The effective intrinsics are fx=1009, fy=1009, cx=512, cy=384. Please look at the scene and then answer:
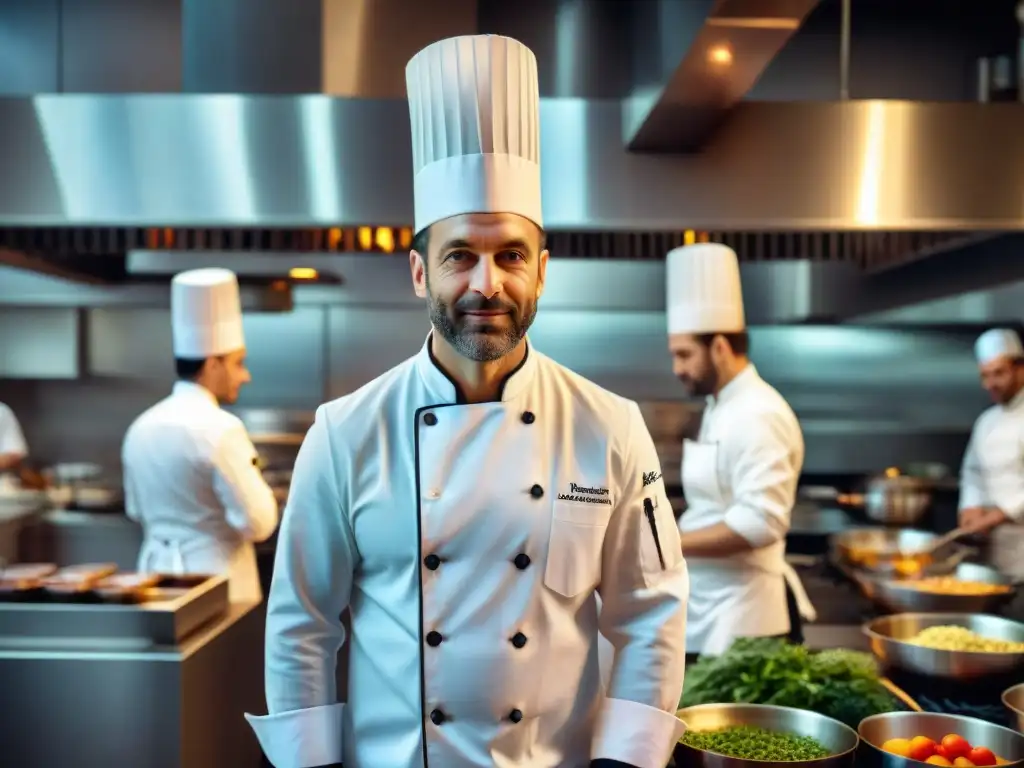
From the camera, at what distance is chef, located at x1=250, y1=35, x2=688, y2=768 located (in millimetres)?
1359

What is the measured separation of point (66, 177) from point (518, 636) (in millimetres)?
2045

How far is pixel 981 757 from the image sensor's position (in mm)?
1600

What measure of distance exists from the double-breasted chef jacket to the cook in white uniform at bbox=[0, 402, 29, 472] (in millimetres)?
4413

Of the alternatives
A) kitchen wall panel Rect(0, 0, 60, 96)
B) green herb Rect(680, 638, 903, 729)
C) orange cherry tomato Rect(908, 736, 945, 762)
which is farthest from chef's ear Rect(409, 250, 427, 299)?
kitchen wall panel Rect(0, 0, 60, 96)

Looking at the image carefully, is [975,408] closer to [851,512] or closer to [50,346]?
[851,512]

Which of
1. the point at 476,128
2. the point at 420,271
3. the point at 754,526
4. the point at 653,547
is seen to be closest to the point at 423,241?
the point at 420,271

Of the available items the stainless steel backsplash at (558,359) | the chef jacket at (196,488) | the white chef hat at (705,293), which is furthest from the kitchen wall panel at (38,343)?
the white chef hat at (705,293)

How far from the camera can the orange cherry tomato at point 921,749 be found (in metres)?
1.59

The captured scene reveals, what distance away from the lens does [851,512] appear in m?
5.00

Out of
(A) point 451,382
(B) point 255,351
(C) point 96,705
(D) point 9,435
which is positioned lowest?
(C) point 96,705

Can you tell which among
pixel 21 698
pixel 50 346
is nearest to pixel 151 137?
pixel 21 698

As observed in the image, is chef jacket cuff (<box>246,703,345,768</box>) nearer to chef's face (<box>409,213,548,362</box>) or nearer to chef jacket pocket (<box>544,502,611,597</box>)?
chef jacket pocket (<box>544,502,611,597</box>)

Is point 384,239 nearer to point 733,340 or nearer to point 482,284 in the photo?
point 733,340

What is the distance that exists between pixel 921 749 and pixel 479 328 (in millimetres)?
994
